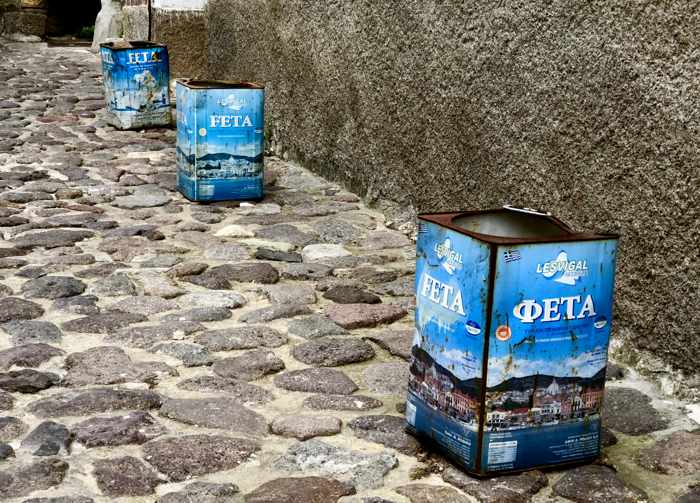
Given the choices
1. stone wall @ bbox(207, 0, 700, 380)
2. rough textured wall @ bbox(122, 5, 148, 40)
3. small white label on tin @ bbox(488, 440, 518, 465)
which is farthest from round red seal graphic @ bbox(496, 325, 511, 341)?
rough textured wall @ bbox(122, 5, 148, 40)

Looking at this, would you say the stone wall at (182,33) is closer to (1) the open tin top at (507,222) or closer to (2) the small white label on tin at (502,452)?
(1) the open tin top at (507,222)

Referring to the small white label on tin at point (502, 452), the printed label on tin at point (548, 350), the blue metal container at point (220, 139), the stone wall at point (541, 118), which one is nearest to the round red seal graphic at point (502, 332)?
the printed label on tin at point (548, 350)

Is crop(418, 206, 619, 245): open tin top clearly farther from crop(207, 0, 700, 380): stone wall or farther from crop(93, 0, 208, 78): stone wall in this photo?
crop(93, 0, 208, 78): stone wall

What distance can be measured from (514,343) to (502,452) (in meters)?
0.28

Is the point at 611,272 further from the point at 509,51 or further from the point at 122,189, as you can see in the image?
the point at 122,189

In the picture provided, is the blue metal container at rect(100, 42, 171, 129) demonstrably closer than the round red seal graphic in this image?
No

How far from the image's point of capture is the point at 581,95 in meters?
3.57

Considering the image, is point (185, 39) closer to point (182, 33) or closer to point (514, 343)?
point (182, 33)

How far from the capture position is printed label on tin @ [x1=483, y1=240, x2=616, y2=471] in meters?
2.51

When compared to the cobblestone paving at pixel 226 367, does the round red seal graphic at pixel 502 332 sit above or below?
above

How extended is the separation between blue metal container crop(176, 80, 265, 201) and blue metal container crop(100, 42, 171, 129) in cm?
189

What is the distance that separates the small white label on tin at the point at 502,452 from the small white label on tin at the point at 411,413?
0.30 metres

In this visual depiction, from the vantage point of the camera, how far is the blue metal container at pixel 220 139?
5301mm

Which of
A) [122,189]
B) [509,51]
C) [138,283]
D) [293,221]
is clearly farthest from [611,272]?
[122,189]
